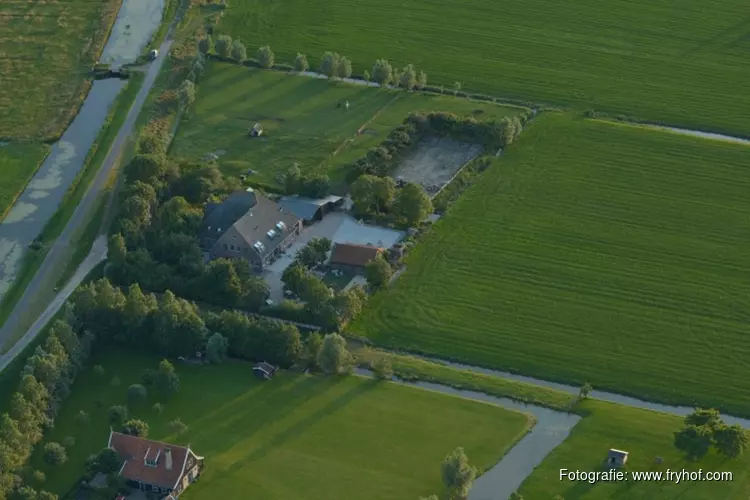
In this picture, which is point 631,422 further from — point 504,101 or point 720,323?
point 504,101

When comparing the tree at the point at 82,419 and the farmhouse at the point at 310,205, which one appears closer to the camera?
the tree at the point at 82,419

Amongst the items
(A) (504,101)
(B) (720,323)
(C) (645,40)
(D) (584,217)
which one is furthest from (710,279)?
(C) (645,40)

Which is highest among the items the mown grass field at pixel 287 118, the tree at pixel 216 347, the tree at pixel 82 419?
the mown grass field at pixel 287 118

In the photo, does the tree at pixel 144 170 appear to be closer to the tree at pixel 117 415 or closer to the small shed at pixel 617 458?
the tree at pixel 117 415

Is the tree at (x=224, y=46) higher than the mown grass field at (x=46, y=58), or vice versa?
the tree at (x=224, y=46)

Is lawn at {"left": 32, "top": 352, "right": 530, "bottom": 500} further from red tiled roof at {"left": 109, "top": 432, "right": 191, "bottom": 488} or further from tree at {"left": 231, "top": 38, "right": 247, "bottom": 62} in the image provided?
tree at {"left": 231, "top": 38, "right": 247, "bottom": 62}

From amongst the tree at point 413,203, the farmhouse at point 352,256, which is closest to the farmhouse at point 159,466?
the farmhouse at point 352,256

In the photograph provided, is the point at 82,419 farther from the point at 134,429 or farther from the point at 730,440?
the point at 730,440

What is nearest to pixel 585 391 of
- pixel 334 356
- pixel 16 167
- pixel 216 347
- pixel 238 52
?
pixel 334 356
